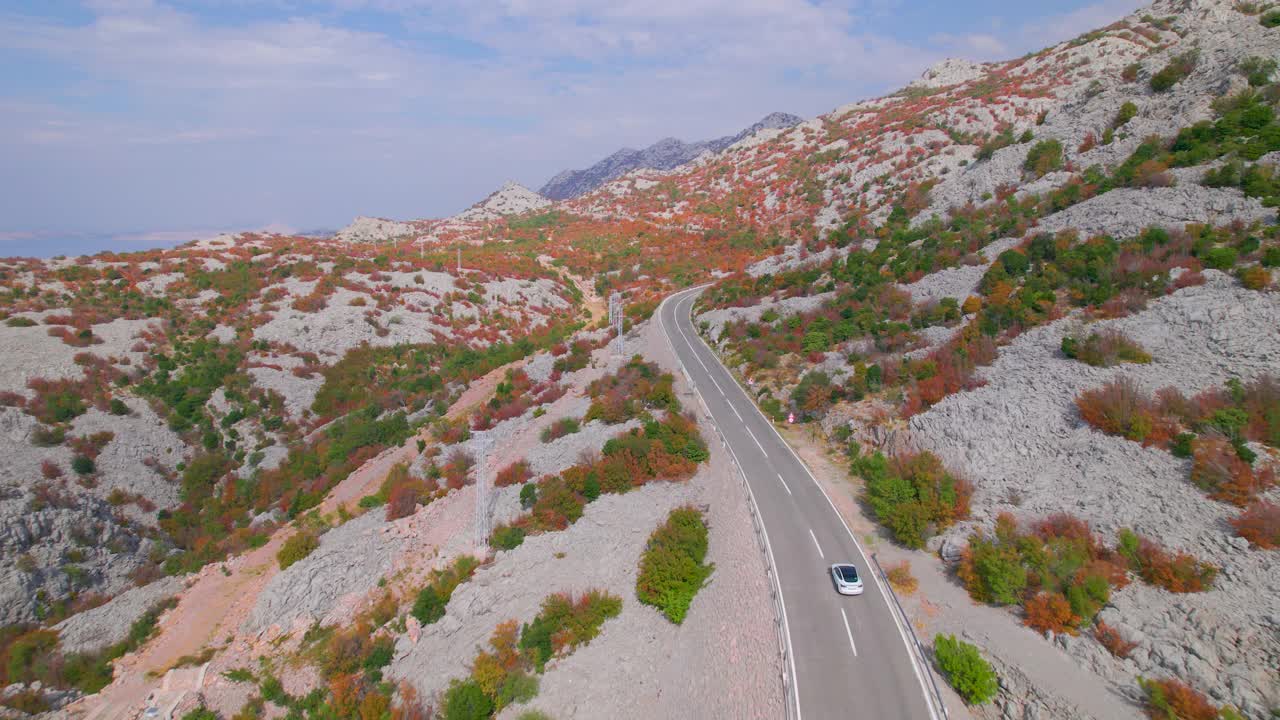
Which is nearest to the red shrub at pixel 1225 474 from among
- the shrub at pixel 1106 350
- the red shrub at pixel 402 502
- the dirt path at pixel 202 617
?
the shrub at pixel 1106 350

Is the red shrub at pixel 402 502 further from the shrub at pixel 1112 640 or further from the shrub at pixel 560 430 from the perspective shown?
the shrub at pixel 1112 640

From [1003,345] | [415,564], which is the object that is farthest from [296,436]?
[1003,345]

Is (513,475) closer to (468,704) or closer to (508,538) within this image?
(508,538)

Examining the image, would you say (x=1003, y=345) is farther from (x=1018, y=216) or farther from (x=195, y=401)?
(x=195, y=401)

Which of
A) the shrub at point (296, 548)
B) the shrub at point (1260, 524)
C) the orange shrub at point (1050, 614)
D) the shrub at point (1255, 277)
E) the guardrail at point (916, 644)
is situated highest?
the shrub at point (1255, 277)

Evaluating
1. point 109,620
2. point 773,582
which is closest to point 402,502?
point 109,620

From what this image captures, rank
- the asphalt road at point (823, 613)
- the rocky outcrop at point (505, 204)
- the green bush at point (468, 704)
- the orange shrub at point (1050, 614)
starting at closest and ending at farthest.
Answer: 1. the asphalt road at point (823, 613)
2. the green bush at point (468, 704)
3. the orange shrub at point (1050, 614)
4. the rocky outcrop at point (505, 204)
